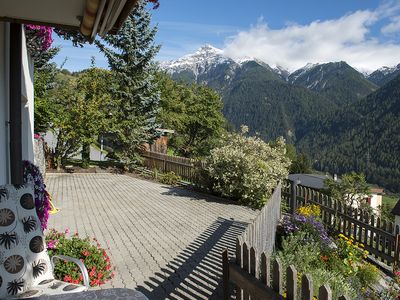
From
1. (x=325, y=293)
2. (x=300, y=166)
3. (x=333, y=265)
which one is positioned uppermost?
(x=325, y=293)

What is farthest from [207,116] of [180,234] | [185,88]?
[180,234]

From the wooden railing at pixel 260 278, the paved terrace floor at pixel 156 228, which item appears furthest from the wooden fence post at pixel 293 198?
the wooden railing at pixel 260 278

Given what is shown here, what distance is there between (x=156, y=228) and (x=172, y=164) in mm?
7175

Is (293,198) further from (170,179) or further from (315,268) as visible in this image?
(170,179)

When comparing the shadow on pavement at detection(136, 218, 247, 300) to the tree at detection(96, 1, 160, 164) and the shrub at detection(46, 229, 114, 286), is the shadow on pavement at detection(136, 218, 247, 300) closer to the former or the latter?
the shrub at detection(46, 229, 114, 286)

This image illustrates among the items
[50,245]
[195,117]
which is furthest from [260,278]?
[195,117]

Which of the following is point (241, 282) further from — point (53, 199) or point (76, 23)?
point (53, 199)

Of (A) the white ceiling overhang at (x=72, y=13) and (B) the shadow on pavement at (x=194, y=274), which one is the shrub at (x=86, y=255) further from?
(A) the white ceiling overhang at (x=72, y=13)

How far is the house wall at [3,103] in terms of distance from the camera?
14.1 ft

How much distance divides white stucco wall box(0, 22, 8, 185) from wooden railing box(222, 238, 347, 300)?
3.06m

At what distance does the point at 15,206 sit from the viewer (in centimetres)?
312

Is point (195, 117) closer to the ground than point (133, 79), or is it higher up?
closer to the ground

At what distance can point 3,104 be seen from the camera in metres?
4.41

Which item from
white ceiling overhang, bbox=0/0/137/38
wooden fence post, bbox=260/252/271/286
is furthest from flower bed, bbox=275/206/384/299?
white ceiling overhang, bbox=0/0/137/38
